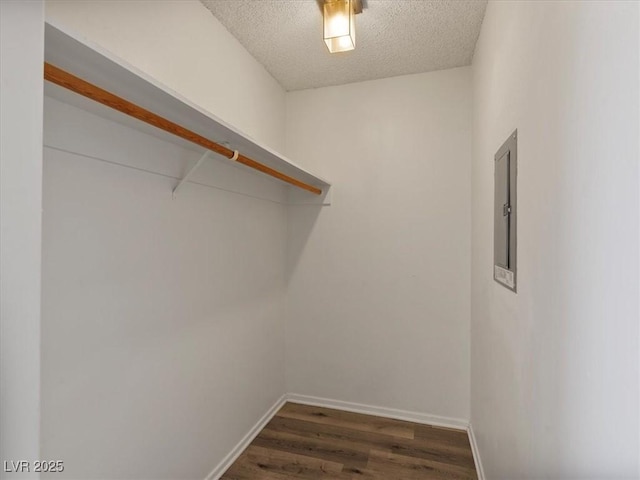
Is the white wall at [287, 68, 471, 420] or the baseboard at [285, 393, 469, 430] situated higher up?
the white wall at [287, 68, 471, 420]

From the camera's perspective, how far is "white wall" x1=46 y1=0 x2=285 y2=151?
1.12m

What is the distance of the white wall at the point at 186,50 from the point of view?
1.12 m

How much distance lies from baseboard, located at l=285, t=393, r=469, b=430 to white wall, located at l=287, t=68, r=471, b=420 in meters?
0.04

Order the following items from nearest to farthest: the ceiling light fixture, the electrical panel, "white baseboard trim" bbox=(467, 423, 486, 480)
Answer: the electrical panel
the ceiling light fixture
"white baseboard trim" bbox=(467, 423, 486, 480)

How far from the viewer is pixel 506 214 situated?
1306 mm

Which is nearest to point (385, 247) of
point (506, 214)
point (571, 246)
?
point (506, 214)

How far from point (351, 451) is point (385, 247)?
1.35 metres

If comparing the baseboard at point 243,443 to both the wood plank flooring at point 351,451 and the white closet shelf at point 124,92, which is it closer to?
the wood plank flooring at point 351,451

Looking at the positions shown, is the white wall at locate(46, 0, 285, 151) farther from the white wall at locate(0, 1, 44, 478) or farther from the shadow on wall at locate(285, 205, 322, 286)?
the shadow on wall at locate(285, 205, 322, 286)

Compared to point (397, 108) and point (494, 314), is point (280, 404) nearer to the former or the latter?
point (494, 314)

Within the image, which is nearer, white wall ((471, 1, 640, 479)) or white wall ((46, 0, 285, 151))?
white wall ((471, 1, 640, 479))

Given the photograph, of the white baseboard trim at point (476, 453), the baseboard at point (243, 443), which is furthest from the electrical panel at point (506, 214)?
the baseboard at point (243, 443)

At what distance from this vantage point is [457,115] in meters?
2.31

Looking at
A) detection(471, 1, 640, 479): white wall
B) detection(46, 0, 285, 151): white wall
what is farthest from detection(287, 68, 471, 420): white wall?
detection(471, 1, 640, 479): white wall
